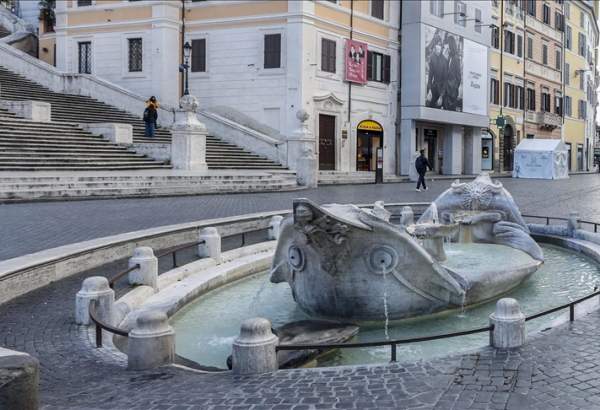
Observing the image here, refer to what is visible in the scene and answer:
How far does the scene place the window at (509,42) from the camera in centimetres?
4550

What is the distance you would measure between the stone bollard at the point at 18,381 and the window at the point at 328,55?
28.3m

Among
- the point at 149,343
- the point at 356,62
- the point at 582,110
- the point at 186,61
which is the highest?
the point at 582,110

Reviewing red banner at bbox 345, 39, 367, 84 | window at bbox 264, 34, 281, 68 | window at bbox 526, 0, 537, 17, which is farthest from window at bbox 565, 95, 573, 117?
window at bbox 264, 34, 281, 68

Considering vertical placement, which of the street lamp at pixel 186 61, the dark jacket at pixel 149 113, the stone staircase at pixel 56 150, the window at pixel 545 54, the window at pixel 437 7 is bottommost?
the stone staircase at pixel 56 150

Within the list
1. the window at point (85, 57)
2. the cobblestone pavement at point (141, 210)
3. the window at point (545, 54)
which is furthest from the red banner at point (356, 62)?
the window at point (545, 54)

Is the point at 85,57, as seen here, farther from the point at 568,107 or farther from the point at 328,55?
the point at 568,107

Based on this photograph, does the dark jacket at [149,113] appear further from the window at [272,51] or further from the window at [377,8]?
the window at [377,8]

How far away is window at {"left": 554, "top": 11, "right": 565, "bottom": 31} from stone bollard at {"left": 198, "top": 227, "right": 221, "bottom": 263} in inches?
2031

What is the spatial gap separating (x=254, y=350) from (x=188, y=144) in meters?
17.9

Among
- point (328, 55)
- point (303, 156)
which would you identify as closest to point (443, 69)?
point (328, 55)

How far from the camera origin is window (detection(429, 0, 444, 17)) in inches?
1420

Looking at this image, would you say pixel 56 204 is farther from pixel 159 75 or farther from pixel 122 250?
pixel 159 75

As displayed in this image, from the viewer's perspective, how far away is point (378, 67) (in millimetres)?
34375

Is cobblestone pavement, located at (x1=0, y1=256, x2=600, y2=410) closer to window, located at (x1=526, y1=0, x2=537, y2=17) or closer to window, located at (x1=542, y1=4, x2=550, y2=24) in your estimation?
window, located at (x1=526, y1=0, x2=537, y2=17)
